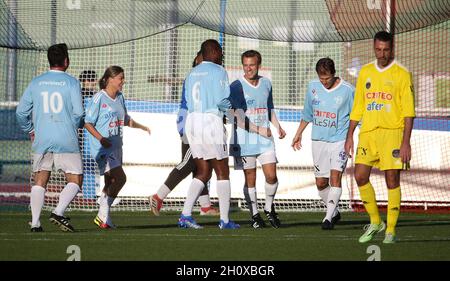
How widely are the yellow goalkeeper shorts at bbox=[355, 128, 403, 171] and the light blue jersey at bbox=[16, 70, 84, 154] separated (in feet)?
11.2

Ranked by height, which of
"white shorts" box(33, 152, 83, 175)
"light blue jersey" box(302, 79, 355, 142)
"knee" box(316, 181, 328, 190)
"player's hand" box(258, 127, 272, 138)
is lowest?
"knee" box(316, 181, 328, 190)

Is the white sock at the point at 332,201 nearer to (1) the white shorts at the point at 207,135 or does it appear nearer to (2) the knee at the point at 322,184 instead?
(2) the knee at the point at 322,184

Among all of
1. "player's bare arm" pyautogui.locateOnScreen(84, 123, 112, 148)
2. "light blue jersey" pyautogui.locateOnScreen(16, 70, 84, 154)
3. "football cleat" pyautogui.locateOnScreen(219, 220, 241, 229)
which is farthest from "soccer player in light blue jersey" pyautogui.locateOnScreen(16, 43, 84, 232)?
"football cleat" pyautogui.locateOnScreen(219, 220, 241, 229)

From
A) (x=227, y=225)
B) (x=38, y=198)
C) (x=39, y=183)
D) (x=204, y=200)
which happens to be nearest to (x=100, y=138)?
(x=39, y=183)

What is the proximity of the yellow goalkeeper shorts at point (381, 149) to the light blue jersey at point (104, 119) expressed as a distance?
3.71 metres

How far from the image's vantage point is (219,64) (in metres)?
14.1

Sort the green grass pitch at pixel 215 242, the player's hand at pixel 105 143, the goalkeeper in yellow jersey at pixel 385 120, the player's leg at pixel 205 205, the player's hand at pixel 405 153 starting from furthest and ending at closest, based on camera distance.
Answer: the player's leg at pixel 205 205 → the player's hand at pixel 105 143 → the goalkeeper in yellow jersey at pixel 385 120 → the player's hand at pixel 405 153 → the green grass pitch at pixel 215 242

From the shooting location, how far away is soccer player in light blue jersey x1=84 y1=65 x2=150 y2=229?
14492 millimetres

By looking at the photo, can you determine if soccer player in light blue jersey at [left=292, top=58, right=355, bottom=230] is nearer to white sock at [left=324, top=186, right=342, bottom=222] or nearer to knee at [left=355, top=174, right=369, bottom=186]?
white sock at [left=324, top=186, right=342, bottom=222]

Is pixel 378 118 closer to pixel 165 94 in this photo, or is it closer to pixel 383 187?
pixel 383 187

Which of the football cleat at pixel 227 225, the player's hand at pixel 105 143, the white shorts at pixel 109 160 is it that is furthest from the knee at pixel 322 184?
the player's hand at pixel 105 143

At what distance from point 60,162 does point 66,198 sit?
42 cm

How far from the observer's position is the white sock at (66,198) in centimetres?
1349

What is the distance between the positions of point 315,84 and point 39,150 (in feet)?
12.0
